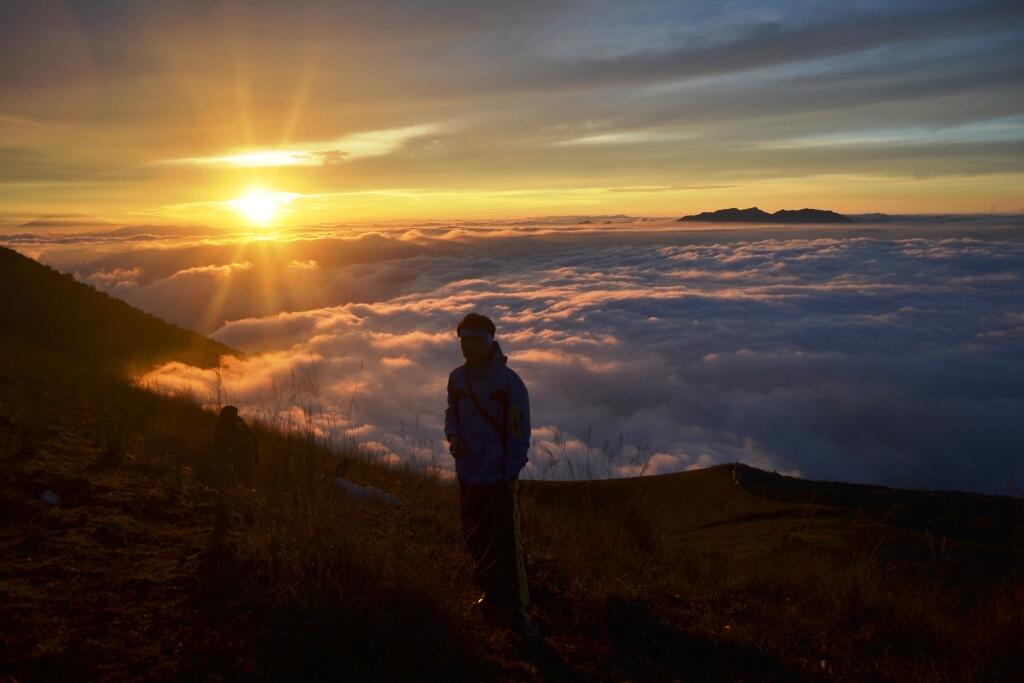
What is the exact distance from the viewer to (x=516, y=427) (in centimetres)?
361

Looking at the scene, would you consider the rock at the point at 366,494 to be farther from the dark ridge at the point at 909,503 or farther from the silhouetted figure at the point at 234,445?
the dark ridge at the point at 909,503

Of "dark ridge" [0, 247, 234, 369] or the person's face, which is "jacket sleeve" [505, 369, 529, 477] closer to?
the person's face

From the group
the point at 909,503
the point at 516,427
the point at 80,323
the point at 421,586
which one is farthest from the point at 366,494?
the point at 80,323

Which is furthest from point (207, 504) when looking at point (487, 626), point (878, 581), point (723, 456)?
point (723, 456)

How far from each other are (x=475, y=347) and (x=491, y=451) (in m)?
0.61

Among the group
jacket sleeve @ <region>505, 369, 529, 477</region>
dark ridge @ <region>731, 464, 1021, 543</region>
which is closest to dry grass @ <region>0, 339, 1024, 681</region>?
dark ridge @ <region>731, 464, 1021, 543</region>

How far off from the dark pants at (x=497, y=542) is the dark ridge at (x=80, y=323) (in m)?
14.4

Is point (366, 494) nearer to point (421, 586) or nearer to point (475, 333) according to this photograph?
point (421, 586)

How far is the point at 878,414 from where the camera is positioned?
291 ft

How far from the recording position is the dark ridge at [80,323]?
17.0 m

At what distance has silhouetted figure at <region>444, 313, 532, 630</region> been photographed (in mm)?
3637

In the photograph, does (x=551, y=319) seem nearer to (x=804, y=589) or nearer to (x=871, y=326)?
(x=871, y=326)

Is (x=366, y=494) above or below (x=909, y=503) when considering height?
above

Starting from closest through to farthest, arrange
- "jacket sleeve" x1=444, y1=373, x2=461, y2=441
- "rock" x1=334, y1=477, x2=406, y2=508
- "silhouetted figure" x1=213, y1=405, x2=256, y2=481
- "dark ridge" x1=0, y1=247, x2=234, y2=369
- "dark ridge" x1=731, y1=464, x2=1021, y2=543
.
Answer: "jacket sleeve" x1=444, y1=373, x2=461, y2=441 < "rock" x1=334, y1=477, x2=406, y2=508 < "silhouetted figure" x1=213, y1=405, x2=256, y2=481 < "dark ridge" x1=731, y1=464, x2=1021, y2=543 < "dark ridge" x1=0, y1=247, x2=234, y2=369
